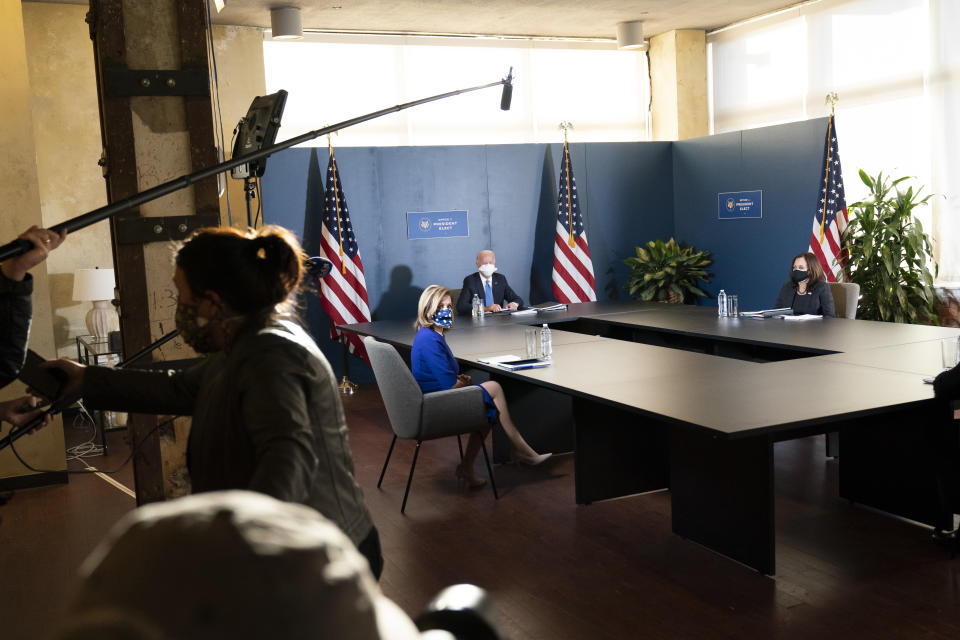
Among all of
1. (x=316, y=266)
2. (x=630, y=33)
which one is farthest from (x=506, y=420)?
(x=630, y=33)

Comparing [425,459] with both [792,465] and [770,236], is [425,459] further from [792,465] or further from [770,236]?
[770,236]

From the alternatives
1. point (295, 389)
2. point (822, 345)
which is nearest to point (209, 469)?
point (295, 389)

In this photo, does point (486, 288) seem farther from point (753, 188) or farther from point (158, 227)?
point (158, 227)

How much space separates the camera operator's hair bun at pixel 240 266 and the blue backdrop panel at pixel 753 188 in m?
7.83

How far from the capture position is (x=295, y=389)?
4.91 ft

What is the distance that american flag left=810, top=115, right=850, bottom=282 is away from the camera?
8.21 metres

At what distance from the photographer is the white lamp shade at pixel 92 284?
733 centimetres

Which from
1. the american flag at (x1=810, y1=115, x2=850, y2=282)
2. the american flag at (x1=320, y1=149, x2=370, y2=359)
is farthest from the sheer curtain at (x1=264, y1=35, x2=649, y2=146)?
the american flag at (x1=810, y1=115, x2=850, y2=282)

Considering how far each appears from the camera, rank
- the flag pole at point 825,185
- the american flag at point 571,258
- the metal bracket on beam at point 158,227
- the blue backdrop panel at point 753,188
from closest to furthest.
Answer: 1. the metal bracket on beam at point 158,227
2. the flag pole at point 825,185
3. the blue backdrop panel at point 753,188
4. the american flag at point 571,258

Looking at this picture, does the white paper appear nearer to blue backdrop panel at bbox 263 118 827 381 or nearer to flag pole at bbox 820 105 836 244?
blue backdrop panel at bbox 263 118 827 381

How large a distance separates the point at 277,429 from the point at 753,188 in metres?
8.62

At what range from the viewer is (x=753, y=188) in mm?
9281

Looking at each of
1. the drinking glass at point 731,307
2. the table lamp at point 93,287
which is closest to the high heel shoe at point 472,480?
the drinking glass at point 731,307

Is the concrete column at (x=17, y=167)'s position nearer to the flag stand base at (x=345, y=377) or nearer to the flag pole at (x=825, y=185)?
the flag stand base at (x=345, y=377)
